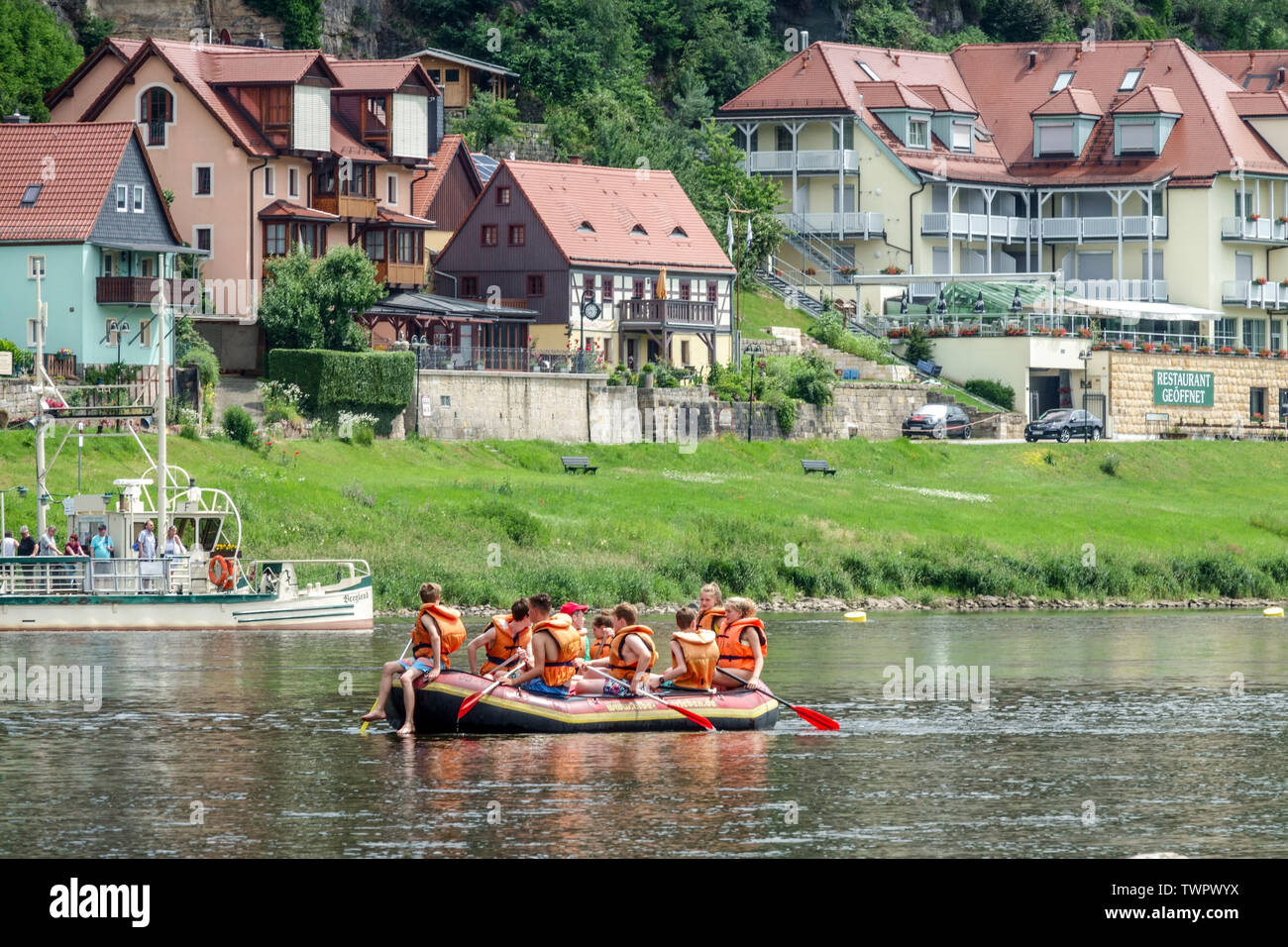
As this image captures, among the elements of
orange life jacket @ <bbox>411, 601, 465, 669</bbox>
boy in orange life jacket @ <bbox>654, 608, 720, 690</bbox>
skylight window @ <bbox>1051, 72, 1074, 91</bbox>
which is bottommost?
boy in orange life jacket @ <bbox>654, 608, 720, 690</bbox>

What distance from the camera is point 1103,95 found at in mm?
109062

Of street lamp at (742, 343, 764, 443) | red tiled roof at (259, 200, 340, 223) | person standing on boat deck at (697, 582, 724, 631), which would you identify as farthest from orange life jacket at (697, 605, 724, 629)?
red tiled roof at (259, 200, 340, 223)

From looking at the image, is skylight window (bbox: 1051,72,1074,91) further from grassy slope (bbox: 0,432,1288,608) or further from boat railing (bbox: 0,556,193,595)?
boat railing (bbox: 0,556,193,595)

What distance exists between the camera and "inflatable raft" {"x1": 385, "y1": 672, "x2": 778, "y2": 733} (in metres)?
34.0

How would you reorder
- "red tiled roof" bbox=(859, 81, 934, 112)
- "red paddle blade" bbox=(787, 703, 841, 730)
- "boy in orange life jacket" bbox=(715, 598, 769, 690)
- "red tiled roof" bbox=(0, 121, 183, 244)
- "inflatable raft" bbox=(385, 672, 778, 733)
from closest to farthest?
"inflatable raft" bbox=(385, 672, 778, 733) → "boy in orange life jacket" bbox=(715, 598, 769, 690) → "red paddle blade" bbox=(787, 703, 841, 730) → "red tiled roof" bbox=(0, 121, 183, 244) → "red tiled roof" bbox=(859, 81, 934, 112)

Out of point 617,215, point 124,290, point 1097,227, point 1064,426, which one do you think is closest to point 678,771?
point 124,290

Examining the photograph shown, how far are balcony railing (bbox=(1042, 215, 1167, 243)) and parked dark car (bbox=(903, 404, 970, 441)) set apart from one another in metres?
22.1

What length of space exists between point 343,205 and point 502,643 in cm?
5196

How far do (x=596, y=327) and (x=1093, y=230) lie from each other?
28478mm

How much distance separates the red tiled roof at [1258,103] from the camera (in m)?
108

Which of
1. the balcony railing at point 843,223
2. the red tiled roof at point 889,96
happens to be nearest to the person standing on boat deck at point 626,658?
the balcony railing at point 843,223

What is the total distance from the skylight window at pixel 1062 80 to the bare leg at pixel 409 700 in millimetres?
82032

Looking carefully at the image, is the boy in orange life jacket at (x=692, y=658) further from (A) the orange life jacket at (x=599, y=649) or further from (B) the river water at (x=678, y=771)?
(A) the orange life jacket at (x=599, y=649)

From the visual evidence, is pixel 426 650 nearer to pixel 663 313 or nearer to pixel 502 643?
pixel 502 643
